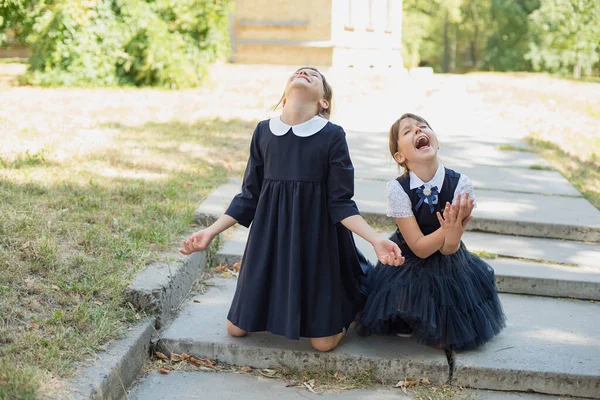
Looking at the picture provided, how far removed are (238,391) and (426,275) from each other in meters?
0.96

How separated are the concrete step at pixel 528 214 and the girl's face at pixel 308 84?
1.71 metres

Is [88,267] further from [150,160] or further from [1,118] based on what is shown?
[1,118]

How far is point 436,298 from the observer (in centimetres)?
296

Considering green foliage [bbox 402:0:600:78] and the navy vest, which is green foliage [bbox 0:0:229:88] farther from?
green foliage [bbox 402:0:600:78]

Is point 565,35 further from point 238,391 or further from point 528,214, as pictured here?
point 238,391

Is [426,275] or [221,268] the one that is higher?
[426,275]

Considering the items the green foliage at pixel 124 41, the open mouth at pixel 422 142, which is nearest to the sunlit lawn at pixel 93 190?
the green foliage at pixel 124 41

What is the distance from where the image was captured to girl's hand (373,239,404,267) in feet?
8.87

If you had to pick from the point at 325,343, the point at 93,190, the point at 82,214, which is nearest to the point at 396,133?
the point at 325,343

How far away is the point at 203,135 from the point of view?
281 inches

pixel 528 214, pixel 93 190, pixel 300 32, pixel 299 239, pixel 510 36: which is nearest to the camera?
pixel 299 239

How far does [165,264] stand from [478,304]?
1553mm

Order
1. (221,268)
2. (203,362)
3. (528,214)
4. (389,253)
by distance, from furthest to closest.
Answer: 1. (528,214)
2. (221,268)
3. (203,362)
4. (389,253)

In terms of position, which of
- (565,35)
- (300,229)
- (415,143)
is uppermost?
(565,35)
